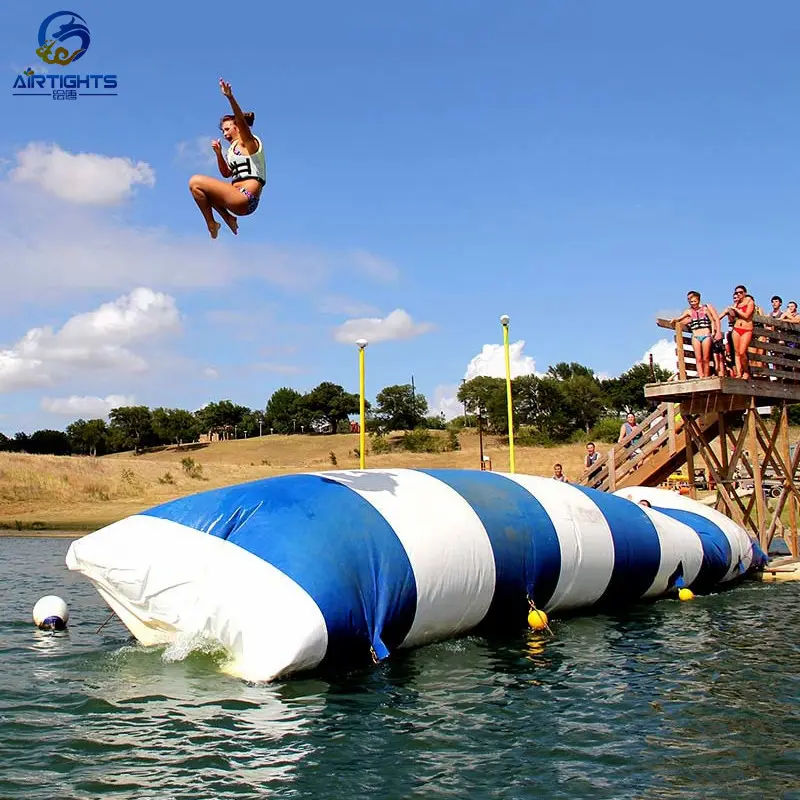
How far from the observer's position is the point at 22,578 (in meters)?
17.5

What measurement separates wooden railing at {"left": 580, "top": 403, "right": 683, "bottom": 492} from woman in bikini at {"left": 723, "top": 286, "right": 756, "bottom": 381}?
3.38 meters

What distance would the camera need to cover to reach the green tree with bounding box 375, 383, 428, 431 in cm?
8625

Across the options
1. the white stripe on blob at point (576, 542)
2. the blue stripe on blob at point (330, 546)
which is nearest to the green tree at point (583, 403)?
the white stripe on blob at point (576, 542)

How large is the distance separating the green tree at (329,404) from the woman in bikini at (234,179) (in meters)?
100

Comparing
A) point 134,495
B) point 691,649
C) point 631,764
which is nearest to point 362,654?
point 631,764

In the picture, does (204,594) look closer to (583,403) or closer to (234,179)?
(234,179)

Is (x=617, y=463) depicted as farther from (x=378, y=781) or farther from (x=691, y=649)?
(x=378, y=781)

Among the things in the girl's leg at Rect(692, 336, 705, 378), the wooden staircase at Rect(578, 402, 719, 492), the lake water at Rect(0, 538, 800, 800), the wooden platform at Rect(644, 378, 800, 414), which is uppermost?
the girl's leg at Rect(692, 336, 705, 378)

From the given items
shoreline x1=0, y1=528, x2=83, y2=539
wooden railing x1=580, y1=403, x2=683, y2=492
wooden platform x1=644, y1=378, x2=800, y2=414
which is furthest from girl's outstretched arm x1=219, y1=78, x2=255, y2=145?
shoreline x1=0, y1=528, x2=83, y2=539

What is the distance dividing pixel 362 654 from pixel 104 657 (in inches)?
119

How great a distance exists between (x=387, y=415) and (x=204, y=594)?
7906 centimetres

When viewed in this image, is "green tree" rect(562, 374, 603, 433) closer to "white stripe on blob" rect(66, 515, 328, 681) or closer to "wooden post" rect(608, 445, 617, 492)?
"wooden post" rect(608, 445, 617, 492)

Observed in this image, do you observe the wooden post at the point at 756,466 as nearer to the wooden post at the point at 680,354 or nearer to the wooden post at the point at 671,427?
the wooden post at the point at 680,354

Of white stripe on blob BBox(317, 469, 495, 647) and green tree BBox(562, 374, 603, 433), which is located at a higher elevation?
green tree BBox(562, 374, 603, 433)
